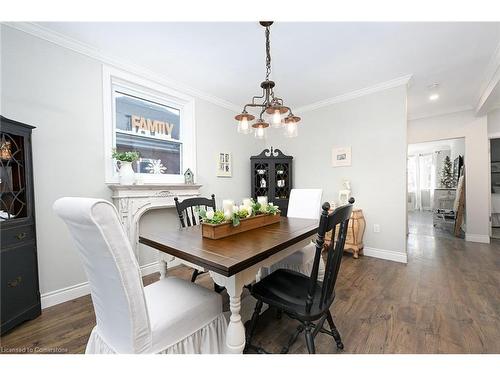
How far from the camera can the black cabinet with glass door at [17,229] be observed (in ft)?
4.93

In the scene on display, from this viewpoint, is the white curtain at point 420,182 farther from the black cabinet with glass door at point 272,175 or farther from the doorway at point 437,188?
the black cabinet with glass door at point 272,175

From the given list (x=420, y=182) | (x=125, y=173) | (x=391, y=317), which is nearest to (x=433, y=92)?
(x=391, y=317)

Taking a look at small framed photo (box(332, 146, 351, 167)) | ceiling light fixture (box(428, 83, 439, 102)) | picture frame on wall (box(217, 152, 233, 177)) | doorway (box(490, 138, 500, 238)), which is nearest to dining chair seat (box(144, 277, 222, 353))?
picture frame on wall (box(217, 152, 233, 177))

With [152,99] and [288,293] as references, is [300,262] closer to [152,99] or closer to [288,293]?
[288,293]

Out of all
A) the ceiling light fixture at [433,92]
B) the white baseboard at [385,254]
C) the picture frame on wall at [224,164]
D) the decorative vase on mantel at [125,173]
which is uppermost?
the ceiling light fixture at [433,92]

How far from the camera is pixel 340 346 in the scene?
135 cm

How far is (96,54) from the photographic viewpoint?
7.01ft

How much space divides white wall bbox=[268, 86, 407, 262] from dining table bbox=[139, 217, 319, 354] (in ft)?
6.63

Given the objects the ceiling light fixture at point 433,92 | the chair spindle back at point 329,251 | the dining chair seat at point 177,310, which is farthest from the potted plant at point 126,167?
the ceiling light fixture at point 433,92

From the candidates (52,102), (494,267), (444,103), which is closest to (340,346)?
(494,267)

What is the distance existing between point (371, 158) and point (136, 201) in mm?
3203

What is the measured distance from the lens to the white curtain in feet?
25.9

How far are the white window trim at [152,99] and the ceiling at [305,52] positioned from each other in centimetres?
19

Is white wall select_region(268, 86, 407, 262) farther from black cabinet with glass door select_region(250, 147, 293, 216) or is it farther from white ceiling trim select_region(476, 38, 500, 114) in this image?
white ceiling trim select_region(476, 38, 500, 114)
